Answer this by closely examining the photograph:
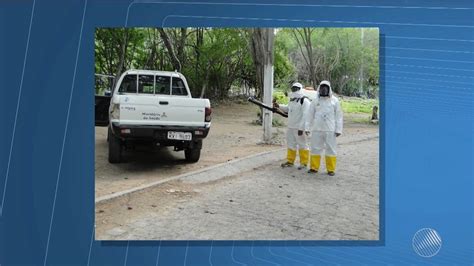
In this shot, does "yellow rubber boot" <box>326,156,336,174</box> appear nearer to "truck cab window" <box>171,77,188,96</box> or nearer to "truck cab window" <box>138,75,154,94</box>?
"truck cab window" <box>171,77,188,96</box>

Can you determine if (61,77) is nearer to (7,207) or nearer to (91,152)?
(91,152)

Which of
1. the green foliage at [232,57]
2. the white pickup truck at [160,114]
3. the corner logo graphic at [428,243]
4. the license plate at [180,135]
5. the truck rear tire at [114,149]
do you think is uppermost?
the green foliage at [232,57]

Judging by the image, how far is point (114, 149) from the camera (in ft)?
16.0

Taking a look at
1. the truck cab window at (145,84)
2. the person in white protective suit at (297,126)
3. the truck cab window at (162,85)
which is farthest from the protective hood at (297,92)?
the truck cab window at (145,84)

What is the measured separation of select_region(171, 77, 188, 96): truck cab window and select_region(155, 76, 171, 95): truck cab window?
0.06 m

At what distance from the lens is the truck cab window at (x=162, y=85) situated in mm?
5125

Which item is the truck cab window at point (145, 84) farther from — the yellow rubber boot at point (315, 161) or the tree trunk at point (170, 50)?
the yellow rubber boot at point (315, 161)

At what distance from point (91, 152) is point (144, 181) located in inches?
22.9

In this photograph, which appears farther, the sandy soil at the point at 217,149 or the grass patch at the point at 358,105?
the sandy soil at the point at 217,149

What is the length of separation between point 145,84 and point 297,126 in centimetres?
150

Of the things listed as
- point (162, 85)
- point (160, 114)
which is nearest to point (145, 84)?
point (162, 85)

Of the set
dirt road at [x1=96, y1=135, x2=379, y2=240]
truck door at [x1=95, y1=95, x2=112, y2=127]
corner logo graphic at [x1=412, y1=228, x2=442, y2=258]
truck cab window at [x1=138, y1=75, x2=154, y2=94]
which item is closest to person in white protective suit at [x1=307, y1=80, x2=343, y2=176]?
dirt road at [x1=96, y1=135, x2=379, y2=240]

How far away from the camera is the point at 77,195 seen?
4.63m

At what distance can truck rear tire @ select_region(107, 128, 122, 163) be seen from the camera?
4.86 m
